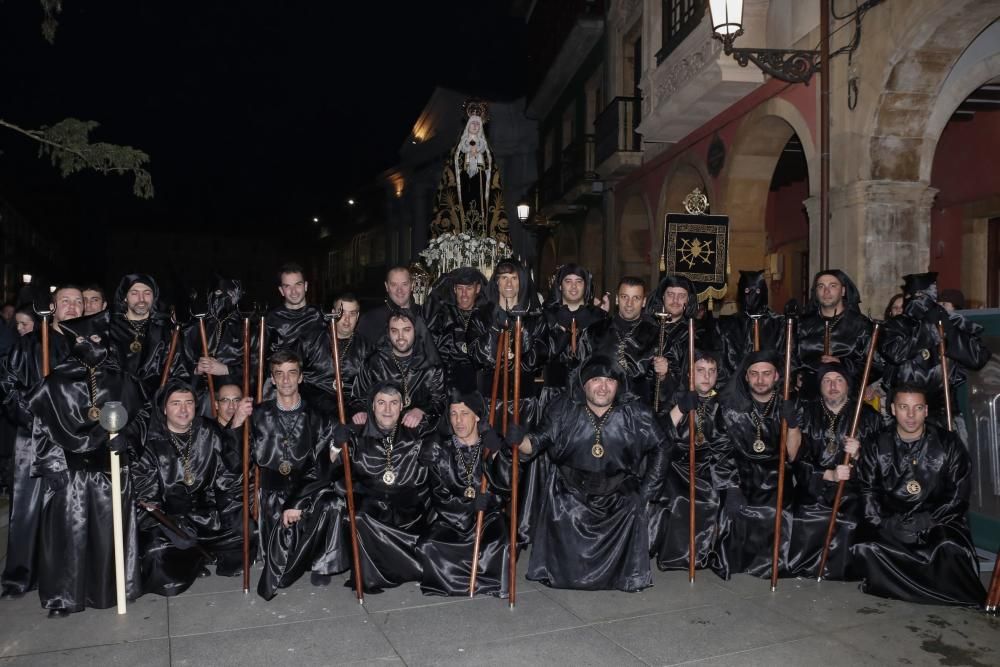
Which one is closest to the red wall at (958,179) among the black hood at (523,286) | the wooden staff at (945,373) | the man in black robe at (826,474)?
the wooden staff at (945,373)

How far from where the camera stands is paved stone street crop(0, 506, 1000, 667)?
13.7 feet

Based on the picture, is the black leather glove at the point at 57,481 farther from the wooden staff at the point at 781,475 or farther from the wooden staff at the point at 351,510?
the wooden staff at the point at 781,475

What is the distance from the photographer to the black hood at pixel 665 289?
6168 mm

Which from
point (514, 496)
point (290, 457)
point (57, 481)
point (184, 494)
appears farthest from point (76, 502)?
point (514, 496)

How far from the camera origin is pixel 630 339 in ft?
20.6

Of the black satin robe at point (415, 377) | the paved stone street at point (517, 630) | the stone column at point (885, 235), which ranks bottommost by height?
the paved stone street at point (517, 630)

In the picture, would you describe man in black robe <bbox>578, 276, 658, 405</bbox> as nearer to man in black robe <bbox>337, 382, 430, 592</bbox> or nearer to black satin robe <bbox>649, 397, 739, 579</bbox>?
black satin robe <bbox>649, 397, 739, 579</bbox>

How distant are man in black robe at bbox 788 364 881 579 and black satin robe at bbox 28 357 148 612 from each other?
4.49 meters

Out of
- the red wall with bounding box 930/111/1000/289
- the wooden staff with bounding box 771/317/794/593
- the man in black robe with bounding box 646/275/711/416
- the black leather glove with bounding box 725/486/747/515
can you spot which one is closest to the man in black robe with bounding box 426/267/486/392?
the man in black robe with bounding box 646/275/711/416

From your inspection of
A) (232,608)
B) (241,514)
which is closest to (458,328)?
(241,514)

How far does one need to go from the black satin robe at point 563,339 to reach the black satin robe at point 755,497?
127cm

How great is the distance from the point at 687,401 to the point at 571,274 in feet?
5.04

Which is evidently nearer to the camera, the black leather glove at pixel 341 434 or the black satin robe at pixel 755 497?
the black leather glove at pixel 341 434

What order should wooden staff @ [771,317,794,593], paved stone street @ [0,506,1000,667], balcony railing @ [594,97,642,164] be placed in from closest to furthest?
paved stone street @ [0,506,1000,667] → wooden staff @ [771,317,794,593] → balcony railing @ [594,97,642,164]
